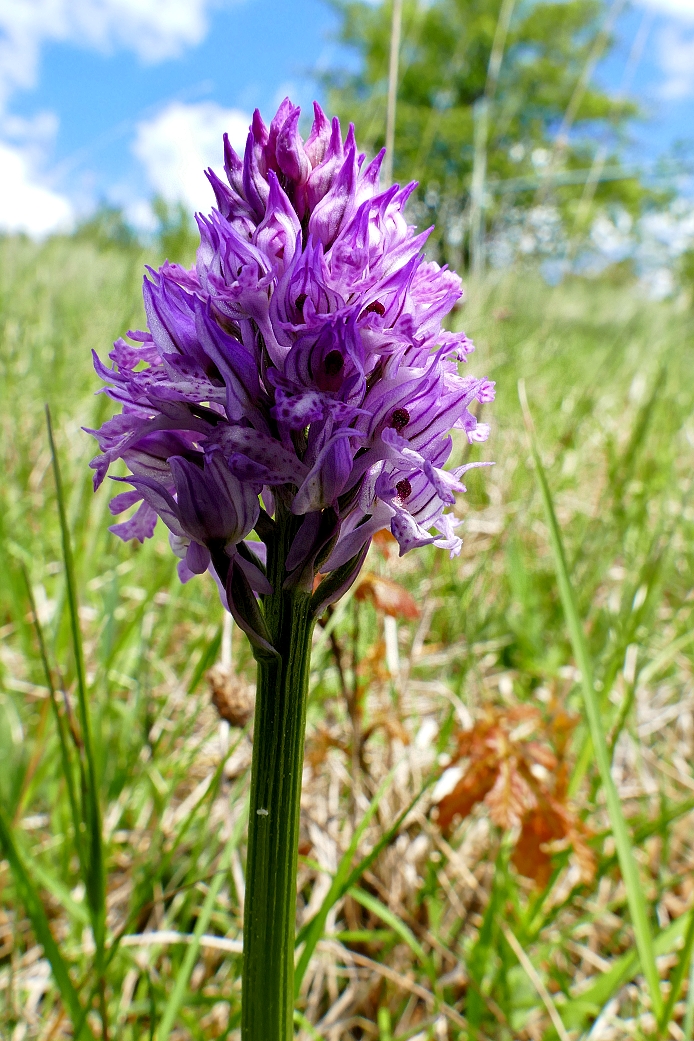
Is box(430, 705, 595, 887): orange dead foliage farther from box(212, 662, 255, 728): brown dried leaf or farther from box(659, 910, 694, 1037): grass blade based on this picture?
box(212, 662, 255, 728): brown dried leaf

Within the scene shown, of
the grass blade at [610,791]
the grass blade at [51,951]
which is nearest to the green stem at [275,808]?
the grass blade at [51,951]

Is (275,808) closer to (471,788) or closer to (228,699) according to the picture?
(228,699)

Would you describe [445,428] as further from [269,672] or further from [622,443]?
[622,443]

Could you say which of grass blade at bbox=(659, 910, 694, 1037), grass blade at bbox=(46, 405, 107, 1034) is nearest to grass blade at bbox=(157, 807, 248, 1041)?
grass blade at bbox=(46, 405, 107, 1034)

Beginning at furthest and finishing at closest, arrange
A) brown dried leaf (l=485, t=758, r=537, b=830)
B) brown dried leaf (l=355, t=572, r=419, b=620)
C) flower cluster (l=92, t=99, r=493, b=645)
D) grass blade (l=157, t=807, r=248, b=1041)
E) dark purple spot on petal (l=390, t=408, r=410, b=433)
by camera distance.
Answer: brown dried leaf (l=355, t=572, r=419, b=620)
brown dried leaf (l=485, t=758, r=537, b=830)
grass blade (l=157, t=807, r=248, b=1041)
dark purple spot on petal (l=390, t=408, r=410, b=433)
flower cluster (l=92, t=99, r=493, b=645)

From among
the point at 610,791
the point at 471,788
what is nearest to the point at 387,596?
the point at 471,788

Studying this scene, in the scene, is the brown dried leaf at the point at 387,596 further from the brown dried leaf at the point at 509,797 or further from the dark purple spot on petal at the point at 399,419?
the dark purple spot on petal at the point at 399,419
